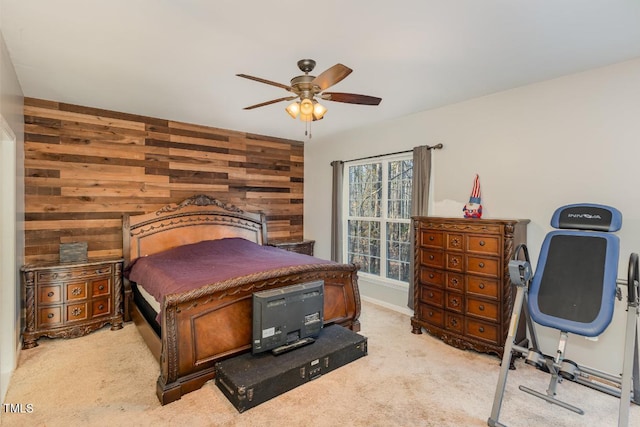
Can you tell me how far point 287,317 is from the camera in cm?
283

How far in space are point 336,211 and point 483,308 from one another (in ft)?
8.78

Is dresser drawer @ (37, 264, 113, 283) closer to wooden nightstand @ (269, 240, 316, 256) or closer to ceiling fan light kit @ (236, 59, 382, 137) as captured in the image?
wooden nightstand @ (269, 240, 316, 256)

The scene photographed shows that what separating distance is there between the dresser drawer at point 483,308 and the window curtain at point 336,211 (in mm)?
2364

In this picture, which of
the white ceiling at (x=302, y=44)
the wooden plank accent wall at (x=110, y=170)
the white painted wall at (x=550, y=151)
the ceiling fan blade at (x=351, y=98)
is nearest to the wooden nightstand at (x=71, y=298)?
the wooden plank accent wall at (x=110, y=170)

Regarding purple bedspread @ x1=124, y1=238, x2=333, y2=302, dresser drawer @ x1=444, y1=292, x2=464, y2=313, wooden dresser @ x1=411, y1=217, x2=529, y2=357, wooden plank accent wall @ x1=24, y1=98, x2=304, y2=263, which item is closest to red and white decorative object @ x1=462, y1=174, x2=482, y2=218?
wooden dresser @ x1=411, y1=217, x2=529, y2=357

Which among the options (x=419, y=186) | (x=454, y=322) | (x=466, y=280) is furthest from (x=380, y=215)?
(x=454, y=322)

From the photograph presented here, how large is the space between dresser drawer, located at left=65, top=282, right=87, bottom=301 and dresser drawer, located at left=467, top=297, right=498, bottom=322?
4154 mm

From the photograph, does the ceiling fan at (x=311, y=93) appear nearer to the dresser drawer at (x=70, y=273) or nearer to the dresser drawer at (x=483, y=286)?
the dresser drawer at (x=483, y=286)

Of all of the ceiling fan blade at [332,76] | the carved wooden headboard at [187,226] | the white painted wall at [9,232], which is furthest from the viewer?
the carved wooden headboard at [187,226]

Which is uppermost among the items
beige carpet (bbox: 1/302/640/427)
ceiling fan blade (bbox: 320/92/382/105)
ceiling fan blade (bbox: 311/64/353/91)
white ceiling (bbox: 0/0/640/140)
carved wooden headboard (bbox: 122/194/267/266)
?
white ceiling (bbox: 0/0/640/140)

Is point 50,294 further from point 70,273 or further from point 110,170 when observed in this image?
point 110,170

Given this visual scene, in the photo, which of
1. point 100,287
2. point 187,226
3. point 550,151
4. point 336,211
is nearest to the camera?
point 550,151

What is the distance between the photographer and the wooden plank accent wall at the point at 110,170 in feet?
12.2

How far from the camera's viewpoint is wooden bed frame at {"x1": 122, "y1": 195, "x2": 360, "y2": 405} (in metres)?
2.42
